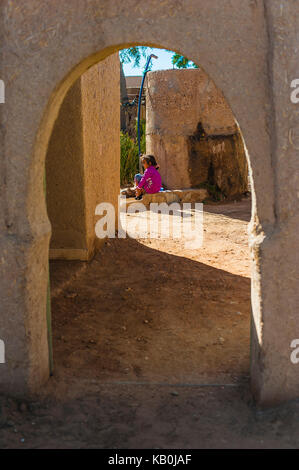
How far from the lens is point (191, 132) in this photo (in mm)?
10422

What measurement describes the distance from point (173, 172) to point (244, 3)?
8.12 meters

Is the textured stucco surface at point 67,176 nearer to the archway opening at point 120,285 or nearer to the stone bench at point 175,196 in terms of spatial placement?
the archway opening at point 120,285

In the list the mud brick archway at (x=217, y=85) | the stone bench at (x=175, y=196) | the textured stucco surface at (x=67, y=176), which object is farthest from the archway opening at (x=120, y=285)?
the stone bench at (x=175, y=196)

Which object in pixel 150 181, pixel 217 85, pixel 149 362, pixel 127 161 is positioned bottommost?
pixel 149 362

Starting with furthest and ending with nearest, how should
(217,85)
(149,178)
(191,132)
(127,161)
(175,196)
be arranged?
(127,161) → (191,132) → (175,196) → (149,178) → (217,85)

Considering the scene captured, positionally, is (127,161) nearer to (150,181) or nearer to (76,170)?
(150,181)

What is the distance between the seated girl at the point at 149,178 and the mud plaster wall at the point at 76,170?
3.10m

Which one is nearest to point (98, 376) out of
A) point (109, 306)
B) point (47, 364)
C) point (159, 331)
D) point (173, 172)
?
point (47, 364)

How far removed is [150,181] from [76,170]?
397 centimetres

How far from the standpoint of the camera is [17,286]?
2848 mm

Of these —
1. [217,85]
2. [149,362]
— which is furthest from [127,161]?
[217,85]

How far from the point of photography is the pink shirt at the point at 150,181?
9156 millimetres

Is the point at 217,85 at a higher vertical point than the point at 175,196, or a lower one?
higher
